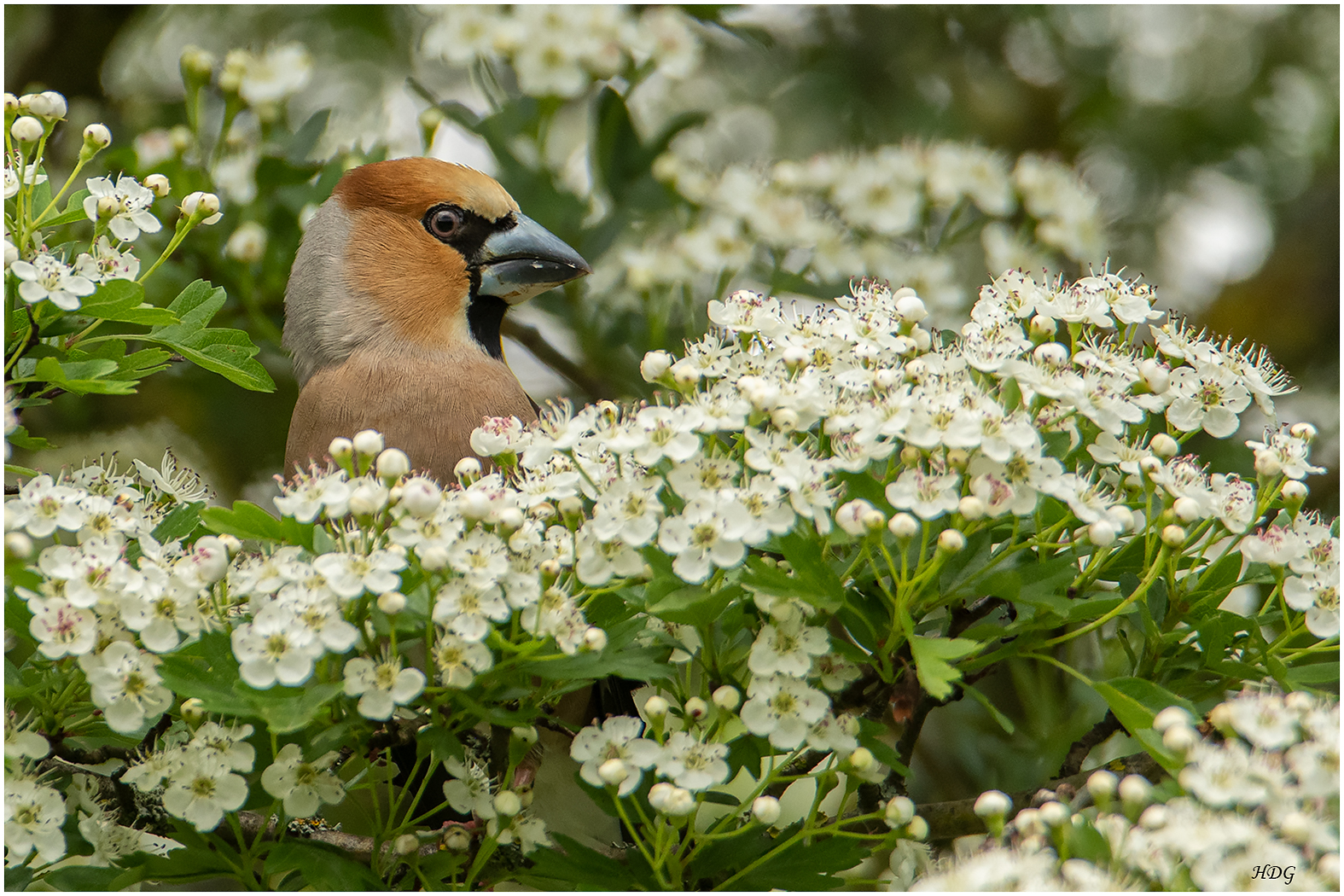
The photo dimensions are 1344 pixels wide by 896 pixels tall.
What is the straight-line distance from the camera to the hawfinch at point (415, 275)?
11.9ft

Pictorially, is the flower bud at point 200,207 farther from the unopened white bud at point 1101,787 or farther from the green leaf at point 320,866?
the unopened white bud at point 1101,787

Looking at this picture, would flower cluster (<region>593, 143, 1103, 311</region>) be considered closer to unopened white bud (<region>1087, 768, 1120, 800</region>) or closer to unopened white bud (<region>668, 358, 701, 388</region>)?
unopened white bud (<region>668, 358, 701, 388</region>)

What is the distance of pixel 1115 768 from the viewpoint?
2.27 meters

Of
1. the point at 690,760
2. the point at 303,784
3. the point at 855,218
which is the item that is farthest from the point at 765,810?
the point at 855,218

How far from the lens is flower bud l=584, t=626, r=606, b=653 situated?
6.22ft

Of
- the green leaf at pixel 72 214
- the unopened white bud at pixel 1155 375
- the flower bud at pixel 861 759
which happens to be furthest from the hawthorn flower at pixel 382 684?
the unopened white bud at pixel 1155 375

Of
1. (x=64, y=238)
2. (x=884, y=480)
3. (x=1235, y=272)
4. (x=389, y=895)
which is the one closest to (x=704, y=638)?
(x=884, y=480)

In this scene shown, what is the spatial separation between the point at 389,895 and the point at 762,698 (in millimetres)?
681

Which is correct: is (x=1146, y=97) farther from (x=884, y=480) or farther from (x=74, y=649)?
(x=74, y=649)

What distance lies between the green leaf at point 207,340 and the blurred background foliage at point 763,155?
1.13 metres

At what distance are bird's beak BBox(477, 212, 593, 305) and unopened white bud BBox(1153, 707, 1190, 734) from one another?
2.15m

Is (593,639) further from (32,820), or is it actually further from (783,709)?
(32,820)

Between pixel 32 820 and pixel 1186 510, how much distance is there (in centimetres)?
177

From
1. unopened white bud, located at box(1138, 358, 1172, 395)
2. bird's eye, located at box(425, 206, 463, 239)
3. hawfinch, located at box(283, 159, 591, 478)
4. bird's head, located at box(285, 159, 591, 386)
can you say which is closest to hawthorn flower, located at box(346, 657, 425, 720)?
unopened white bud, located at box(1138, 358, 1172, 395)
